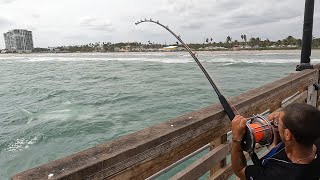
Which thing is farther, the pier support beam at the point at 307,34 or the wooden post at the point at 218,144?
the pier support beam at the point at 307,34

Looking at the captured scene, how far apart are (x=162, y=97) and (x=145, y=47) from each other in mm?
Answer: 154399

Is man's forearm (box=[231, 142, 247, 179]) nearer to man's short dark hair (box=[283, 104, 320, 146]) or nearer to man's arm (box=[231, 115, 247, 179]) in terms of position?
man's arm (box=[231, 115, 247, 179])

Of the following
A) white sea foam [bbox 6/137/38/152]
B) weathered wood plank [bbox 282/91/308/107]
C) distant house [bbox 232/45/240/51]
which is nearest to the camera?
weathered wood plank [bbox 282/91/308/107]

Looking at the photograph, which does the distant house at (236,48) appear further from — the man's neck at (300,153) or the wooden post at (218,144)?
the man's neck at (300,153)

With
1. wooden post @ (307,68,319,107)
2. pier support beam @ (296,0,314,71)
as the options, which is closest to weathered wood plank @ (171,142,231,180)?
wooden post @ (307,68,319,107)

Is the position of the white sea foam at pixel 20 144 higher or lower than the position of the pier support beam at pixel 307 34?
lower

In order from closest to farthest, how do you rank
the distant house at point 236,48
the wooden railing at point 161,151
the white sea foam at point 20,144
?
A: the wooden railing at point 161,151, the white sea foam at point 20,144, the distant house at point 236,48

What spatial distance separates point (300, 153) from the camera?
1.65m

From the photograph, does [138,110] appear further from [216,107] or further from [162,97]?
[216,107]

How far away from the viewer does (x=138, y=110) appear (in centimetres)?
1364

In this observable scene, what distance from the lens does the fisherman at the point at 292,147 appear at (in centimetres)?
157

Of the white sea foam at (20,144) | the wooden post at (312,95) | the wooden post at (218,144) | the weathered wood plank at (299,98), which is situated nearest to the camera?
the wooden post at (218,144)

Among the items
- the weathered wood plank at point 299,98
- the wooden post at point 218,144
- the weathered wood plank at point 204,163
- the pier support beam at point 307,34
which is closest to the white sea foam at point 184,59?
the pier support beam at point 307,34

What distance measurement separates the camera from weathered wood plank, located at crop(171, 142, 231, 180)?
2.05 metres
